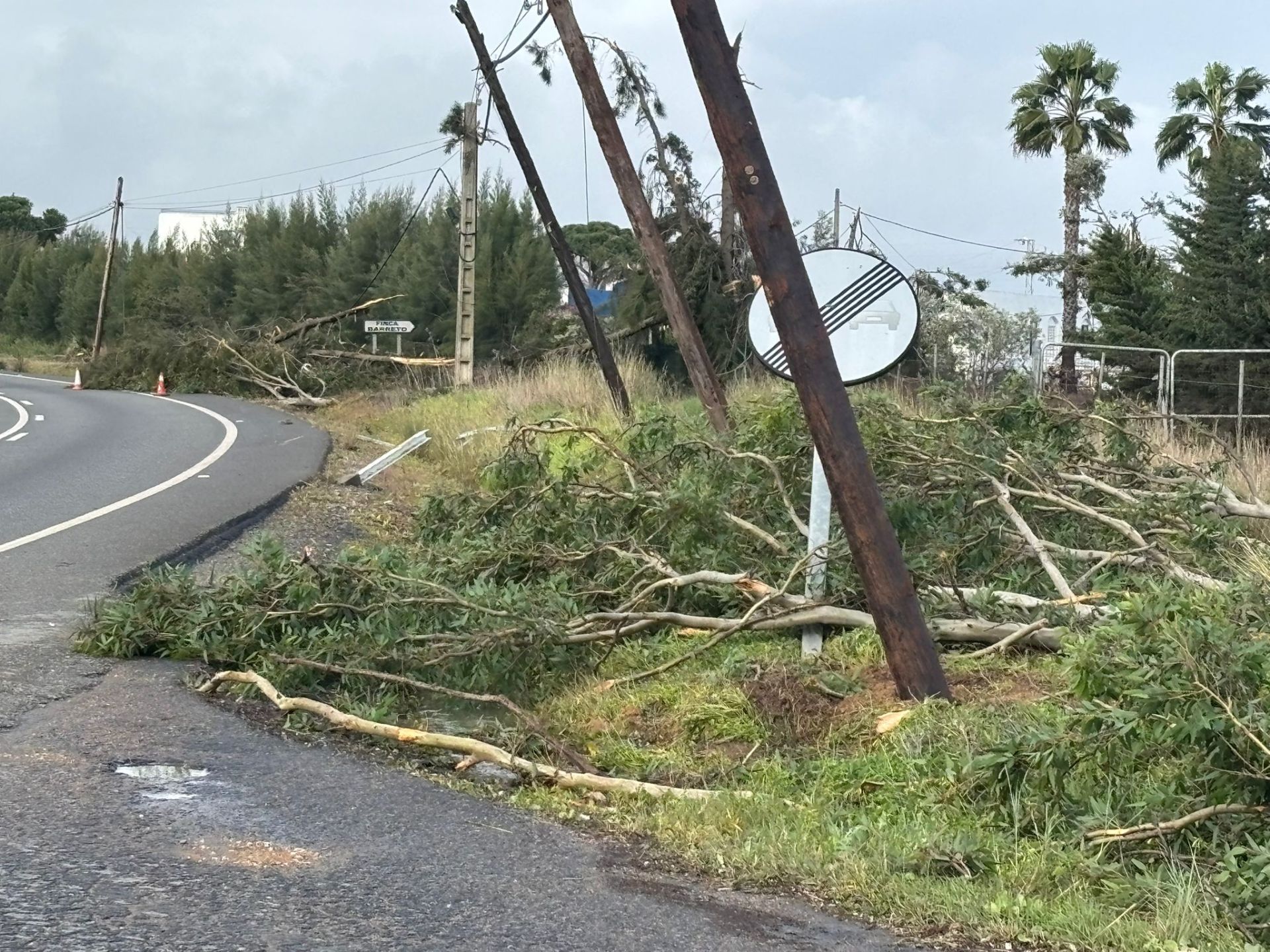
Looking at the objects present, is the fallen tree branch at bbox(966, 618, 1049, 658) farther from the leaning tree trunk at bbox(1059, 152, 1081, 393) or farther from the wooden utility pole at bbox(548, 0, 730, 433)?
the leaning tree trunk at bbox(1059, 152, 1081, 393)

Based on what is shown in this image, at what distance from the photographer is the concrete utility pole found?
23641mm

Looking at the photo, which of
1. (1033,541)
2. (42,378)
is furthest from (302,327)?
(1033,541)

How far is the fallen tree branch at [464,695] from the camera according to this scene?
209 inches

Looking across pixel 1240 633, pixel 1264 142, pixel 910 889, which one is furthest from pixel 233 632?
pixel 1264 142

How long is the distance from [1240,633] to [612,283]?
1130 inches

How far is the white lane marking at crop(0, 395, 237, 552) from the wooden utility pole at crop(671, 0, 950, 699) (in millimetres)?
6152

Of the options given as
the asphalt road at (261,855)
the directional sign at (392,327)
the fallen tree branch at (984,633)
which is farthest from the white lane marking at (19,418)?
the fallen tree branch at (984,633)

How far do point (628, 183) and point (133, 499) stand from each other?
20.5ft

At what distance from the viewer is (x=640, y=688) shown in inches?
256

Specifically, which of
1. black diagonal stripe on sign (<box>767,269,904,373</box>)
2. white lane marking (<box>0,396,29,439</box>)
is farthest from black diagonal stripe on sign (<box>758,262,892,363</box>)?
white lane marking (<box>0,396,29,439</box>)

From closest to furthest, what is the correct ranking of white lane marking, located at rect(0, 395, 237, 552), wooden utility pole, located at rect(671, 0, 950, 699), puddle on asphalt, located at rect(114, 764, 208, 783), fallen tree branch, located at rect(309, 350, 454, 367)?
puddle on asphalt, located at rect(114, 764, 208, 783)
wooden utility pole, located at rect(671, 0, 950, 699)
white lane marking, located at rect(0, 395, 237, 552)
fallen tree branch, located at rect(309, 350, 454, 367)

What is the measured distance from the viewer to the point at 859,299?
637cm

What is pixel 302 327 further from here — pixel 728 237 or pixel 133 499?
pixel 133 499

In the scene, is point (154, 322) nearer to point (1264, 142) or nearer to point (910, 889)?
point (1264, 142)
